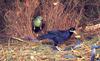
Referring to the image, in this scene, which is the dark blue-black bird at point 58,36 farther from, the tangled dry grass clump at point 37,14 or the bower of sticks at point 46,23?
the tangled dry grass clump at point 37,14

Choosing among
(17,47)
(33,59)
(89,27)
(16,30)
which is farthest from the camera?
(89,27)

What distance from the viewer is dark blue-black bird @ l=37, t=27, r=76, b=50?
6309 mm

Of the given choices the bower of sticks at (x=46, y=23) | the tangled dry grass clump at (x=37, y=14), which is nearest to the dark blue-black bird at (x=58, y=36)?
the bower of sticks at (x=46, y=23)

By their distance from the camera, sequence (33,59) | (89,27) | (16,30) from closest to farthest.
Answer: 1. (33,59)
2. (16,30)
3. (89,27)

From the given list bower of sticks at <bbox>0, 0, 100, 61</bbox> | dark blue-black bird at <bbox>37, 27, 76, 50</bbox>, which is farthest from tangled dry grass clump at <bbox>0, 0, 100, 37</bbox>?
dark blue-black bird at <bbox>37, 27, 76, 50</bbox>

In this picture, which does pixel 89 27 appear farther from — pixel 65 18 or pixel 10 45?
pixel 10 45

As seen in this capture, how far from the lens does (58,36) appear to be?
6.33m

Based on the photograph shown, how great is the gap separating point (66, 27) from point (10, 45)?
4.45 ft

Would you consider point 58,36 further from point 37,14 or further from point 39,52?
point 37,14

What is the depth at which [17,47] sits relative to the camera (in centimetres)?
611

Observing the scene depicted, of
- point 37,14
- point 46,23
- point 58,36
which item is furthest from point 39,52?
point 37,14

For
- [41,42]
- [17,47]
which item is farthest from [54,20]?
[17,47]

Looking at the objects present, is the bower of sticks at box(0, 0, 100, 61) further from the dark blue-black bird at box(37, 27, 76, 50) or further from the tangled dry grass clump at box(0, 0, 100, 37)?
the dark blue-black bird at box(37, 27, 76, 50)

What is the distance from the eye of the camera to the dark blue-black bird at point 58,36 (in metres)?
6.31
